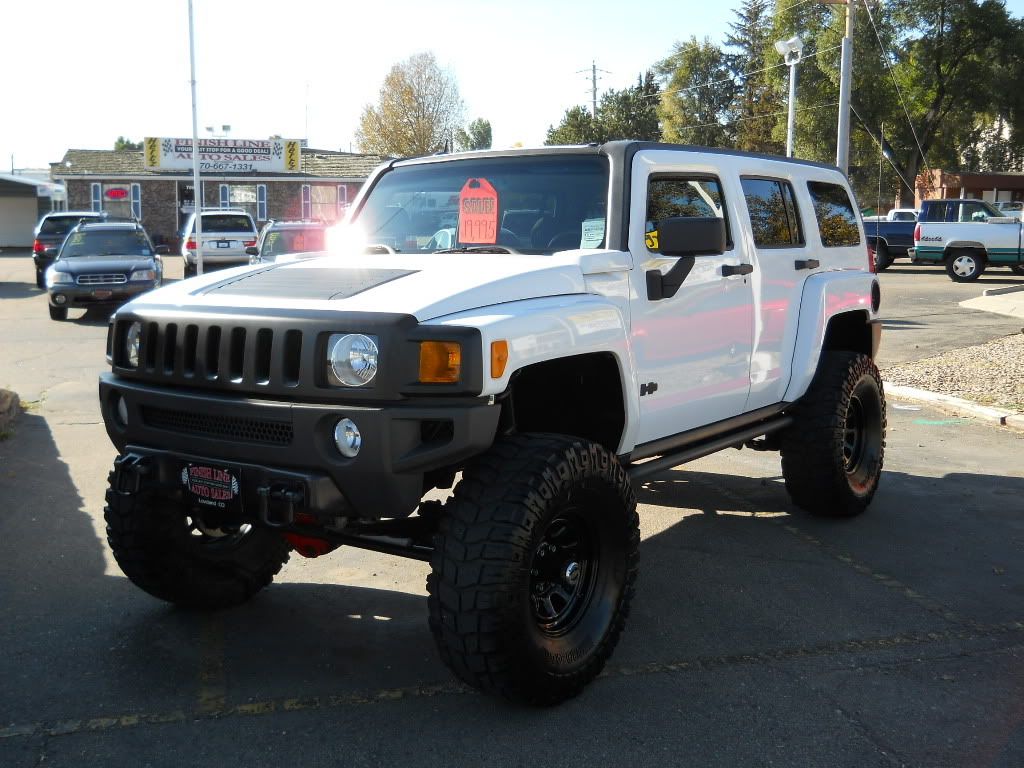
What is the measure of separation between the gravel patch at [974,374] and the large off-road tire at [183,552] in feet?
23.8

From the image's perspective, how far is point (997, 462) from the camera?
25.2 feet

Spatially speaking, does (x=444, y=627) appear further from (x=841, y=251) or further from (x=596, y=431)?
(x=841, y=251)

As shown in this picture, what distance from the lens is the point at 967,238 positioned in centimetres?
2606

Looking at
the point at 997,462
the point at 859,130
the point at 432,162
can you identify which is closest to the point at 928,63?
the point at 859,130

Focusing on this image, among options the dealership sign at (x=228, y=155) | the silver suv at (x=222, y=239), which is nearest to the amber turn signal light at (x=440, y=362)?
the silver suv at (x=222, y=239)

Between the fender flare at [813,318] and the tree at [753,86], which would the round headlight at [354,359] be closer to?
the fender flare at [813,318]

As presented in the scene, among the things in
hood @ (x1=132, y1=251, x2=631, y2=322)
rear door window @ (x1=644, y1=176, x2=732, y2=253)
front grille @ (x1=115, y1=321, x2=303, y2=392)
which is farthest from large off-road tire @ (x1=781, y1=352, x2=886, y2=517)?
front grille @ (x1=115, y1=321, x2=303, y2=392)

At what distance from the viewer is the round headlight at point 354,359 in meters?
3.44

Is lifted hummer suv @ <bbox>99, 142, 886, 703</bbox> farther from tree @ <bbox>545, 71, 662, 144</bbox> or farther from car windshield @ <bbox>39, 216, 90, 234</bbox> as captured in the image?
tree @ <bbox>545, 71, 662, 144</bbox>

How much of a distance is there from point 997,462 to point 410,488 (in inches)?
227

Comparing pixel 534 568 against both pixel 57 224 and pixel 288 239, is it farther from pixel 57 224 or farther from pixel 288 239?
pixel 57 224

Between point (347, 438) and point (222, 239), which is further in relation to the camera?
point (222, 239)

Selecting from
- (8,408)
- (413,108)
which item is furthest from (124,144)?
(8,408)

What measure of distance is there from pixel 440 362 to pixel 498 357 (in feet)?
0.68
